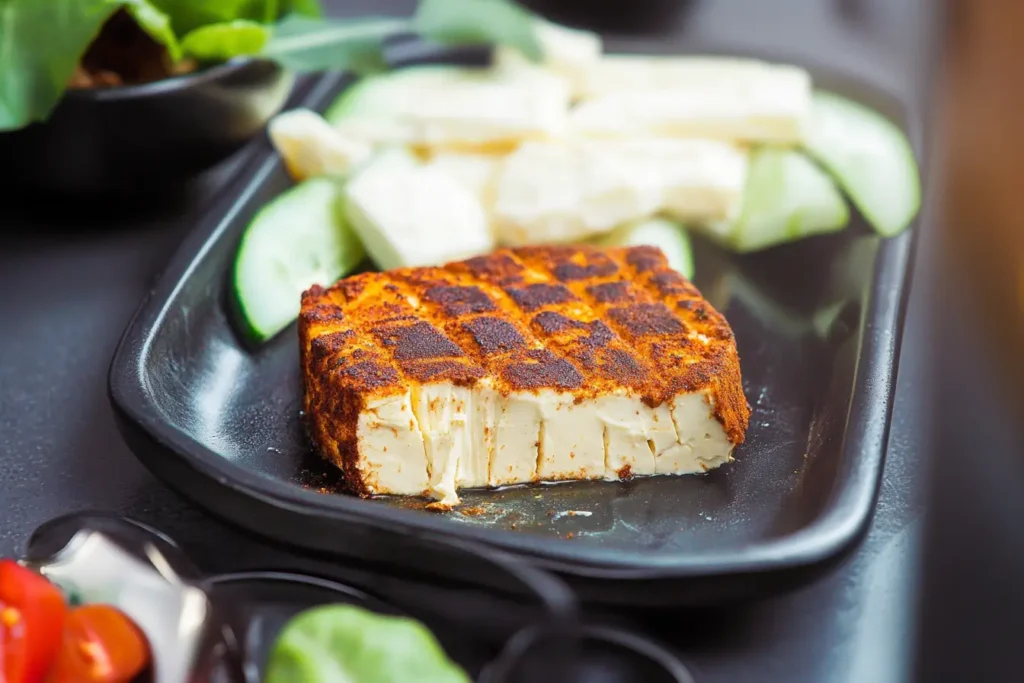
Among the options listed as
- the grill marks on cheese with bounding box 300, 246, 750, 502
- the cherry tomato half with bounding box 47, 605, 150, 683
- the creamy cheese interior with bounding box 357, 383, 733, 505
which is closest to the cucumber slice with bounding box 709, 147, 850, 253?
the grill marks on cheese with bounding box 300, 246, 750, 502

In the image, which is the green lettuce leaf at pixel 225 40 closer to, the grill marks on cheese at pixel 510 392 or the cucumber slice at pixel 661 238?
the grill marks on cheese at pixel 510 392

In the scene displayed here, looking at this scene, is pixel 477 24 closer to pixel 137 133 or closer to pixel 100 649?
pixel 137 133

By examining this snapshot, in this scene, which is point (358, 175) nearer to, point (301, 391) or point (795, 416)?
point (301, 391)

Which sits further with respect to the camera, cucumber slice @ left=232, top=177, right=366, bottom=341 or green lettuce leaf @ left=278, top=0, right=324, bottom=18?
green lettuce leaf @ left=278, top=0, right=324, bottom=18

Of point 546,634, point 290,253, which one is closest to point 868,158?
point 290,253

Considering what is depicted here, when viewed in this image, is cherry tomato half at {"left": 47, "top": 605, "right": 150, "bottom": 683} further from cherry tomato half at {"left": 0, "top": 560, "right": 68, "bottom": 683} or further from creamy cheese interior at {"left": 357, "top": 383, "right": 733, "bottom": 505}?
creamy cheese interior at {"left": 357, "top": 383, "right": 733, "bottom": 505}

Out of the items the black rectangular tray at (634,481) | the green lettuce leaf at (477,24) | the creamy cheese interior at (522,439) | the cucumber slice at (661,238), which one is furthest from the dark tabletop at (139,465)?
the cucumber slice at (661,238)
